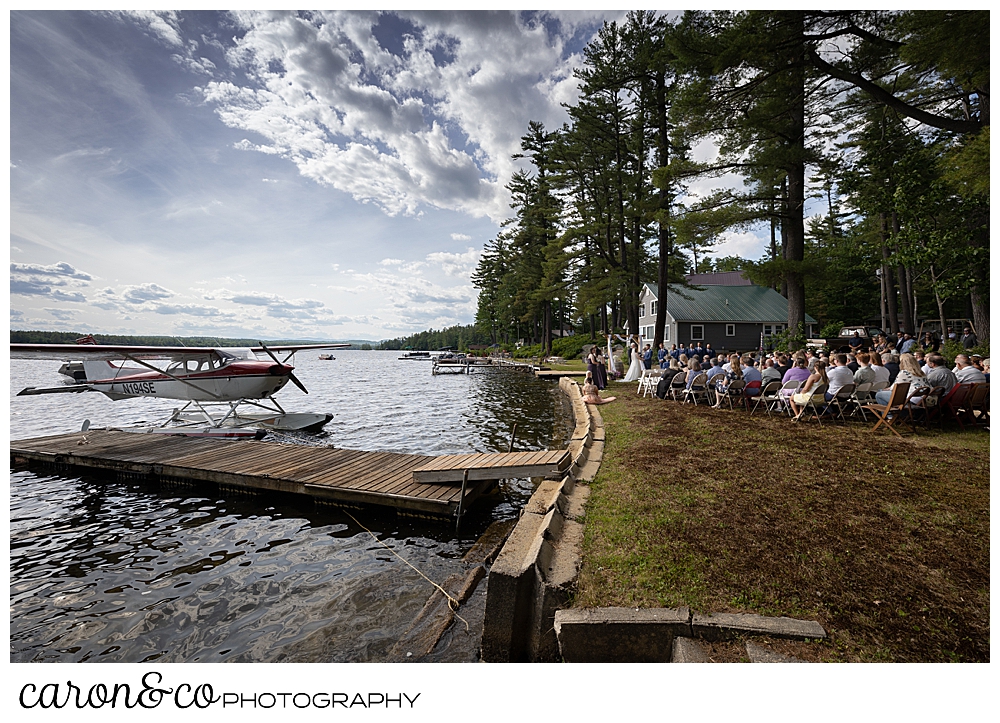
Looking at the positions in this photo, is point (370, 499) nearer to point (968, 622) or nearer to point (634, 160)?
point (968, 622)

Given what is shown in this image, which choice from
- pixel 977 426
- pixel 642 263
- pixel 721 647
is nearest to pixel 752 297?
pixel 642 263

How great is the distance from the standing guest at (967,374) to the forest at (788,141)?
273 centimetres

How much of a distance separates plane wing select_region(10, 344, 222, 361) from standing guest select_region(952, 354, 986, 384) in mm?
15200

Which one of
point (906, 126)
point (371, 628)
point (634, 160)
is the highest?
point (634, 160)

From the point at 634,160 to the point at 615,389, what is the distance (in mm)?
14413

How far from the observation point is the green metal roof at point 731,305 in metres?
31.5

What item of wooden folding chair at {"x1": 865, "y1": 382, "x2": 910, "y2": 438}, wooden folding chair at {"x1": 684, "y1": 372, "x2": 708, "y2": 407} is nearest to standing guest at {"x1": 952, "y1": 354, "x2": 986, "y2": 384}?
wooden folding chair at {"x1": 865, "y1": 382, "x2": 910, "y2": 438}

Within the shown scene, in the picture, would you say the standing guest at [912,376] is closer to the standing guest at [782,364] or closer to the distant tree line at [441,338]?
the standing guest at [782,364]

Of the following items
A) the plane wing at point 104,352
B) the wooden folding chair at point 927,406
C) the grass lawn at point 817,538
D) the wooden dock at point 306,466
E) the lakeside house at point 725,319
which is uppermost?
the lakeside house at point 725,319

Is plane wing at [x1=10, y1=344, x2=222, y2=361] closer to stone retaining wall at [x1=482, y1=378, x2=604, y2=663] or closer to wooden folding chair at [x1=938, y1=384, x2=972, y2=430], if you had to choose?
stone retaining wall at [x1=482, y1=378, x2=604, y2=663]

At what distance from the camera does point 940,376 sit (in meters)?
6.78

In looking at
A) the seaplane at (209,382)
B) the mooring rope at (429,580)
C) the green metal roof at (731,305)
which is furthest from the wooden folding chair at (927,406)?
the green metal roof at (731,305)

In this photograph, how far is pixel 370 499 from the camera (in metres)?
6.06
